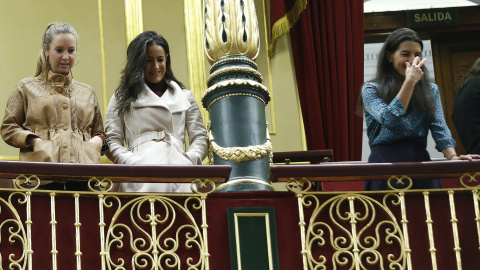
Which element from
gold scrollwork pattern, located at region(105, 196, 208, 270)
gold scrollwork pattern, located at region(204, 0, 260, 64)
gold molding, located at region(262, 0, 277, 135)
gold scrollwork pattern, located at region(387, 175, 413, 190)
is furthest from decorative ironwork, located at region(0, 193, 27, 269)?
gold molding, located at region(262, 0, 277, 135)

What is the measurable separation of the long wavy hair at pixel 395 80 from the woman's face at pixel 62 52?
5.12 feet

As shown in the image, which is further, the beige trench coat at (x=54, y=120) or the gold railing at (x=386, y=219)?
the beige trench coat at (x=54, y=120)

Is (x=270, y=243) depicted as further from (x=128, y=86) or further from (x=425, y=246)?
(x=128, y=86)

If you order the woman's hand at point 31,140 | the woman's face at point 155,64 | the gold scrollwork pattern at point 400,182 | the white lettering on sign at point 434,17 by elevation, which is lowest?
the gold scrollwork pattern at point 400,182

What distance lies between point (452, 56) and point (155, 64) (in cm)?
378

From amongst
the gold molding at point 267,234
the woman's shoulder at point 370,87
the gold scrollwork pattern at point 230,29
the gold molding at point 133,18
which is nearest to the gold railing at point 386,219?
the gold molding at point 267,234

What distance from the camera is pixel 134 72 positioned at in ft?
15.3

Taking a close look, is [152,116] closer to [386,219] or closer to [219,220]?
[219,220]

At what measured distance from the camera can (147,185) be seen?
14.2ft

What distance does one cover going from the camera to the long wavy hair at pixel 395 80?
4469 mm

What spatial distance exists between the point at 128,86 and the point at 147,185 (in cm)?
62

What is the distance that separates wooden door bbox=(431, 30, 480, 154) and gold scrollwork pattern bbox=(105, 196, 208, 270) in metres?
4.12

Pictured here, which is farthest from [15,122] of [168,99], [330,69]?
[330,69]

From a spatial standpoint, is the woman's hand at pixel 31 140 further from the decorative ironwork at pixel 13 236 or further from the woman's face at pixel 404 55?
the woman's face at pixel 404 55
